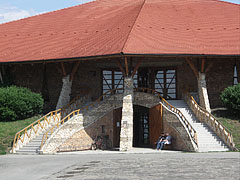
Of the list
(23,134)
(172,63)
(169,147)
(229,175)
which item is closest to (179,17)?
(172,63)

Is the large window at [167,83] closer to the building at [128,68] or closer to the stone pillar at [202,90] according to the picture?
the building at [128,68]

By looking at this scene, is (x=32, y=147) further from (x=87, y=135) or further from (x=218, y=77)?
(x=218, y=77)

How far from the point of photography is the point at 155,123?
27.9 m

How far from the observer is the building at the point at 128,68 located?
2542 centimetres

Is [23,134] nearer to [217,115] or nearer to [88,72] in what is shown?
[88,72]


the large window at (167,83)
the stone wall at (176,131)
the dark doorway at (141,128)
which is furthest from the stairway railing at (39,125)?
the stone wall at (176,131)

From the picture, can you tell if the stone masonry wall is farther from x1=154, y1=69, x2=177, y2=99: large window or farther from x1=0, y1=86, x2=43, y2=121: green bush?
x1=154, y1=69, x2=177, y2=99: large window

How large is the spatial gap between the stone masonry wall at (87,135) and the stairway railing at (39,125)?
6.91 feet

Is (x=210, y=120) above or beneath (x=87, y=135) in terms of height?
above

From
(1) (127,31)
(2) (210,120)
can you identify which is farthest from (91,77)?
(2) (210,120)

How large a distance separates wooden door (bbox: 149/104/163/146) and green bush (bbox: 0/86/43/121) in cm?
829

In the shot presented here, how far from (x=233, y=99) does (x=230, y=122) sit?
160cm

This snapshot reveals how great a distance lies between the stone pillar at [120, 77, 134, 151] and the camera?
24.1 meters

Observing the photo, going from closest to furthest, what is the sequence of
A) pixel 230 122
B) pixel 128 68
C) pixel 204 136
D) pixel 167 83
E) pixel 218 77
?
pixel 204 136 → pixel 230 122 → pixel 128 68 → pixel 218 77 → pixel 167 83
